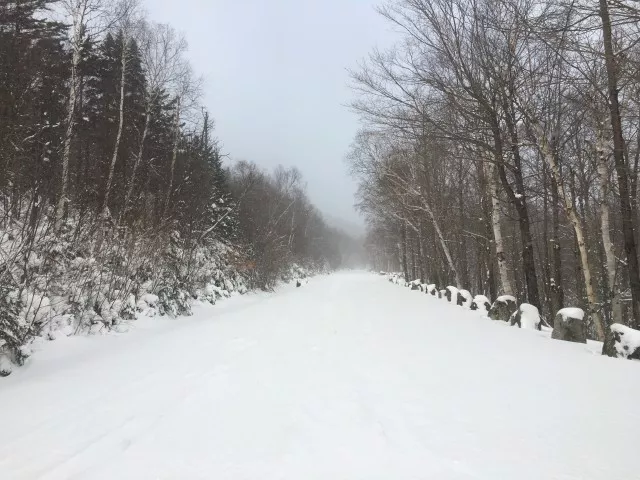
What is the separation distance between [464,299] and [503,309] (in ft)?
11.0

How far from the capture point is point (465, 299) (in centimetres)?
1180

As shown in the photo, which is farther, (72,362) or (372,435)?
(72,362)

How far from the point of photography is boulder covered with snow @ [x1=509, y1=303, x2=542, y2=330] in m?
7.21

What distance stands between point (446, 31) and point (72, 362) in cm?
928

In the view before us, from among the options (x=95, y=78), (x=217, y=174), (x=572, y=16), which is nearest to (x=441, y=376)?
(x=572, y=16)

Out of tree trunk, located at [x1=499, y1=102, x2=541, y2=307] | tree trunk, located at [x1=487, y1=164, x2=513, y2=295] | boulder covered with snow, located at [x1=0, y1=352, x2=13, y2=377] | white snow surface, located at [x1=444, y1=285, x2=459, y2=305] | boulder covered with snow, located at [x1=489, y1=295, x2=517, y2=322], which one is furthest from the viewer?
white snow surface, located at [x1=444, y1=285, x2=459, y2=305]

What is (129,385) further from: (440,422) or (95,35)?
(95,35)

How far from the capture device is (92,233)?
23.0 ft

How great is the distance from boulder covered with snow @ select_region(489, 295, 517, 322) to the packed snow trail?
286cm

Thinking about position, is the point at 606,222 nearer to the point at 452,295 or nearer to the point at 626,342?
the point at 452,295

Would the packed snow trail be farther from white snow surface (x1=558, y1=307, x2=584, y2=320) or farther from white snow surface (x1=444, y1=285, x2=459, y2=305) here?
white snow surface (x1=444, y1=285, x2=459, y2=305)

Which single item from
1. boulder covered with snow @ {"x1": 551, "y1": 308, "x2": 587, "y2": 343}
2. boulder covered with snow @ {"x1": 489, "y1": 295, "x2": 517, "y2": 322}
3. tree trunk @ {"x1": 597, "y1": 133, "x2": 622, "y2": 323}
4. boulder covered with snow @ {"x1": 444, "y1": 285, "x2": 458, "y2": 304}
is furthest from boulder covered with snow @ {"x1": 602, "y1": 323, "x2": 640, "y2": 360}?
boulder covered with snow @ {"x1": 444, "y1": 285, "x2": 458, "y2": 304}

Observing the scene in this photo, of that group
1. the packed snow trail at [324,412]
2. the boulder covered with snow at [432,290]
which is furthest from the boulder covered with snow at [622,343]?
the boulder covered with snow at [432,290]

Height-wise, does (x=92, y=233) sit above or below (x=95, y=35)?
below
